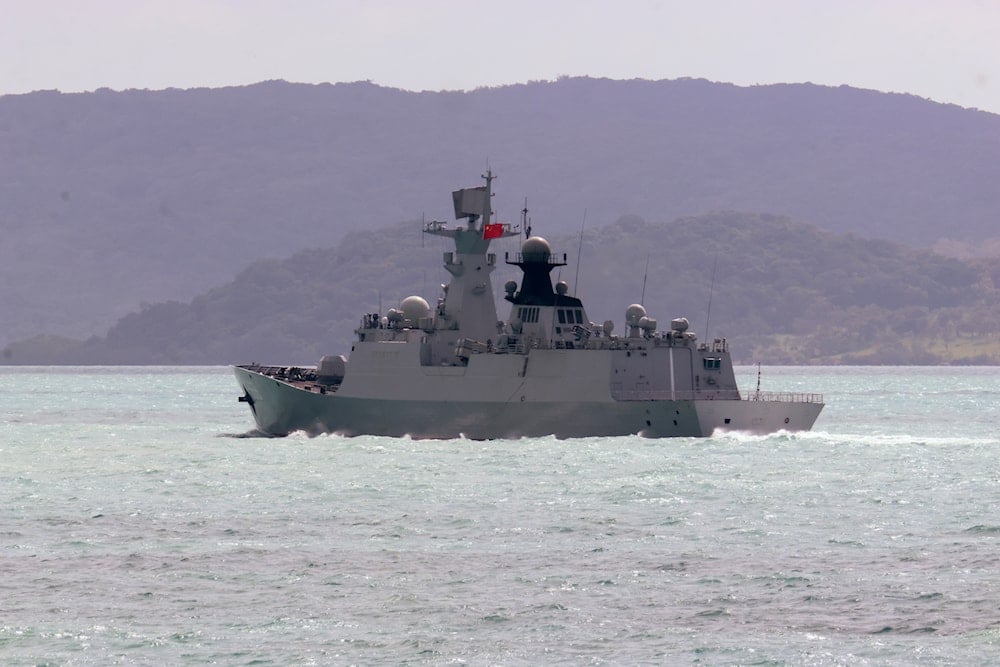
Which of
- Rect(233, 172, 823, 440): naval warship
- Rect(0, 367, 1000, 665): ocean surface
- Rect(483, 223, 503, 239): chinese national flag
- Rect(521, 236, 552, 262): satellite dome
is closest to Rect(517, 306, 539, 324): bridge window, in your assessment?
Rect(233, 172, 823, 440): naval warship

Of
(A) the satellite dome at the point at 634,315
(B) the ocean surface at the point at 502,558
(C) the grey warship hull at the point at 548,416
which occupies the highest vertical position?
(A) the satellite dome at the point at 634,315

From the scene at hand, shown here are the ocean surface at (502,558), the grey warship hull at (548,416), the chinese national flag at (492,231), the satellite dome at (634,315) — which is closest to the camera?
the ocean surface at (502,558)

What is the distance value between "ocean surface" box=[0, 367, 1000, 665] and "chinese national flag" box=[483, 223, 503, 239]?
981 centimetres

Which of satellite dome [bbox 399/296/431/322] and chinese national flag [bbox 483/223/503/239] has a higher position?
chinese national flag [bbox 483/223/503/239]

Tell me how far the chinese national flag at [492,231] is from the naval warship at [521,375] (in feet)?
0.17

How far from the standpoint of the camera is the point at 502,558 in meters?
28.1

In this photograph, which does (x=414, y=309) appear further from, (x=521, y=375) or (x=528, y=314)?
(x=521, y=375)

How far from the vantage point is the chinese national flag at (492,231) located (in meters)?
59.0

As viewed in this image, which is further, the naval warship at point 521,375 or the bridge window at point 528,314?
the bridge window at point 528,314

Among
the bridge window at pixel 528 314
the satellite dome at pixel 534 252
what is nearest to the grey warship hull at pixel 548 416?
the bridge window at pixel 528 314

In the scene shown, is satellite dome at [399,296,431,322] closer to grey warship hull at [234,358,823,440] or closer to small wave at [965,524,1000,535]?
grey warship hull at [234,358,823,440]

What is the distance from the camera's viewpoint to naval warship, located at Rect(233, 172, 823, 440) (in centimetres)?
5466

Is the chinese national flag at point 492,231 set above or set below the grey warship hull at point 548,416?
above

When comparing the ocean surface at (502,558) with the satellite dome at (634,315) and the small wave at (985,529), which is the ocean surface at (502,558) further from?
the satellite dome at (634,315)
